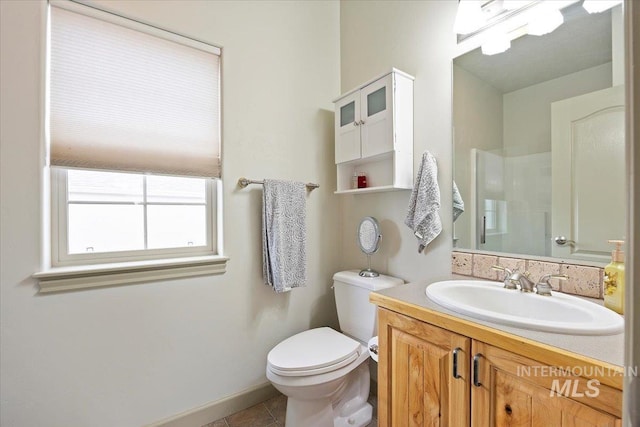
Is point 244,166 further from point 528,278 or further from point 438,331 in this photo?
point 528,278

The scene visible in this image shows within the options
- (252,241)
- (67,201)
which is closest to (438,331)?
(252,241)

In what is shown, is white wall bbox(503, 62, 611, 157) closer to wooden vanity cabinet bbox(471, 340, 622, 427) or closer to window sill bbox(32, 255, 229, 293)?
wooden vanity cabinet bbox(471, 340, 622, 427)

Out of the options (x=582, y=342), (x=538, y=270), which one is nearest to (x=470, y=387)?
(x=582, y=342)

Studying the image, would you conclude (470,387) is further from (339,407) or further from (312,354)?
(339,407)

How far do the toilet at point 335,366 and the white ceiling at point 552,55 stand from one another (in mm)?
1089

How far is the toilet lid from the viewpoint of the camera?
1233 millimetres

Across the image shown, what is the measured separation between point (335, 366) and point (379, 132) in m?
1.19

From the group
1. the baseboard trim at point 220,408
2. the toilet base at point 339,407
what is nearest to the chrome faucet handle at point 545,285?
the toilet base at point 339,407

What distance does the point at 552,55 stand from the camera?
3.51 ft

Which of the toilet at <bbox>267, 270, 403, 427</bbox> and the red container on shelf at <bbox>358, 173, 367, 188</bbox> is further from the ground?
the red container on shelf at <bbox>358, 173, 367, 188</bbox>

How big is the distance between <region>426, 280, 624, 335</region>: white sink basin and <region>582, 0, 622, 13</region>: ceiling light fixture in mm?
984

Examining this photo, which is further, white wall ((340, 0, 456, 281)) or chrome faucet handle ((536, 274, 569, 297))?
white wall ((340, 0, 456, 281))

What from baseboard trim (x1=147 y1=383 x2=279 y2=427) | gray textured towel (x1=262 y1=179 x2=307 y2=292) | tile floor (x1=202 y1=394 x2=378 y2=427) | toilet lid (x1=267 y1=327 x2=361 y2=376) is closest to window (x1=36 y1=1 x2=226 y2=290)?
gray textured towel (x1=262 y1=179 x2=307 y2=292)

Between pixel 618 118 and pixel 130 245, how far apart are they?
2.04m
